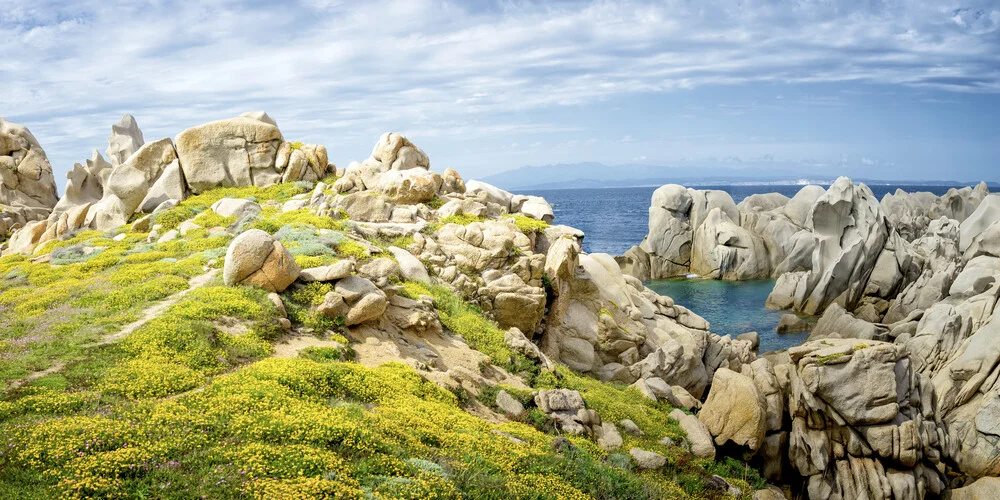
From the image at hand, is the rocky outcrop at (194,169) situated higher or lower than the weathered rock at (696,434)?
higher

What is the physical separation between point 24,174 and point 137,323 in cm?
6606

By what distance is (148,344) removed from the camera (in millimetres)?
17844

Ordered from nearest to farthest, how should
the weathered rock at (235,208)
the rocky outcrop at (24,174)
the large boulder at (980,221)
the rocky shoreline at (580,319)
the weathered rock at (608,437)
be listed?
the weathered rock at (608,437) → the rocky shoreline at (580,319) → the weathered rock at (235,208) → the large boulder at (980,221) → the rocky outcrop at (24,174)

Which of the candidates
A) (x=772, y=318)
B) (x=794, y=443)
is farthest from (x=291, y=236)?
(x=772, y=318)

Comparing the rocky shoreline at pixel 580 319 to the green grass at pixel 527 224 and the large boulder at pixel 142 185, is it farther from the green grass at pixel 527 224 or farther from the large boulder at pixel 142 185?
the green grass at pixel 527 224

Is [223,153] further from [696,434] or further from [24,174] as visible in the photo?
[24,174]

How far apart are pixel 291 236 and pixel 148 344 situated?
11.7 metres

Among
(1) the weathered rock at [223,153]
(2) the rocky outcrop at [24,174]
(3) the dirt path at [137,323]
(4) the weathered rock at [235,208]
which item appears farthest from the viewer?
(2) the rocky outcrop at [24,174]

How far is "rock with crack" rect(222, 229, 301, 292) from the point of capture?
22.1 metres

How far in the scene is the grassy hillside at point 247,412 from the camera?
11414 mm

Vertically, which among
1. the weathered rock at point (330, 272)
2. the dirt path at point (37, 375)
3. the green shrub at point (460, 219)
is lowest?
the dirt path at point (37, 375)

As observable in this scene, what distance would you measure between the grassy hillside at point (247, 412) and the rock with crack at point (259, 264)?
23.0 inches

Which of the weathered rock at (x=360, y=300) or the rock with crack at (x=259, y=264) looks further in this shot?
the weathered rock at (x=360, y=300)

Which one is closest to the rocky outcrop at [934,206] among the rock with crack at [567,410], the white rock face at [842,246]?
the white rock face at [842,246]
